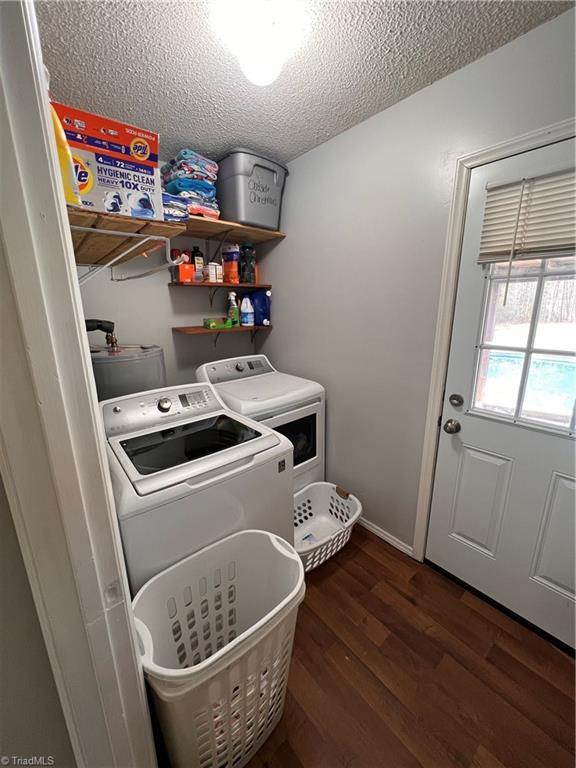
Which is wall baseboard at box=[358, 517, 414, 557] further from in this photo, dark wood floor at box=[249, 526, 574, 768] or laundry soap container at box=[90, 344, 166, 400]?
laundry soap container at box=[90, 344, 166, 400]

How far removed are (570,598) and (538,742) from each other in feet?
1.67

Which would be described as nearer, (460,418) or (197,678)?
(197,678)

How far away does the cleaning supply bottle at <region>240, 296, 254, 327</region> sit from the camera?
2.29m

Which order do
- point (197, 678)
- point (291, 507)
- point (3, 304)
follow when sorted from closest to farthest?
point (3, 304) → point (197, 678) → point (291, 507)

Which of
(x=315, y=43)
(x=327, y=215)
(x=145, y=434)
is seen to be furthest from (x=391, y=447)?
(x=315, y=43)

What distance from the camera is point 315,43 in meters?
1.11

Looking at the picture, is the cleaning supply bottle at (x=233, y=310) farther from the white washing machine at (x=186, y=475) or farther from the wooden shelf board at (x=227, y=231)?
the white washing machine at (x=186, y=475)

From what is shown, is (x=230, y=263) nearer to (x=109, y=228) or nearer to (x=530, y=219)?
(x=109, y=228)

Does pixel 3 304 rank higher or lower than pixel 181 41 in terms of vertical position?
lower

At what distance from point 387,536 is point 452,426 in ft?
2.82

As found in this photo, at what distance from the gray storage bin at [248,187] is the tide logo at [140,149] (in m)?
0.81

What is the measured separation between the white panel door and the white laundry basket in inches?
40.5

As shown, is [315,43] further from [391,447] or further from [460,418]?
[391,447]

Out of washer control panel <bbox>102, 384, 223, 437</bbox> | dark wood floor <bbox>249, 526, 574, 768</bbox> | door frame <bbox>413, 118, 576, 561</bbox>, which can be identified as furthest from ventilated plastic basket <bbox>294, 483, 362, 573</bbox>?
washer control panel <bbox>102, 384, 223, 437</bbox>
